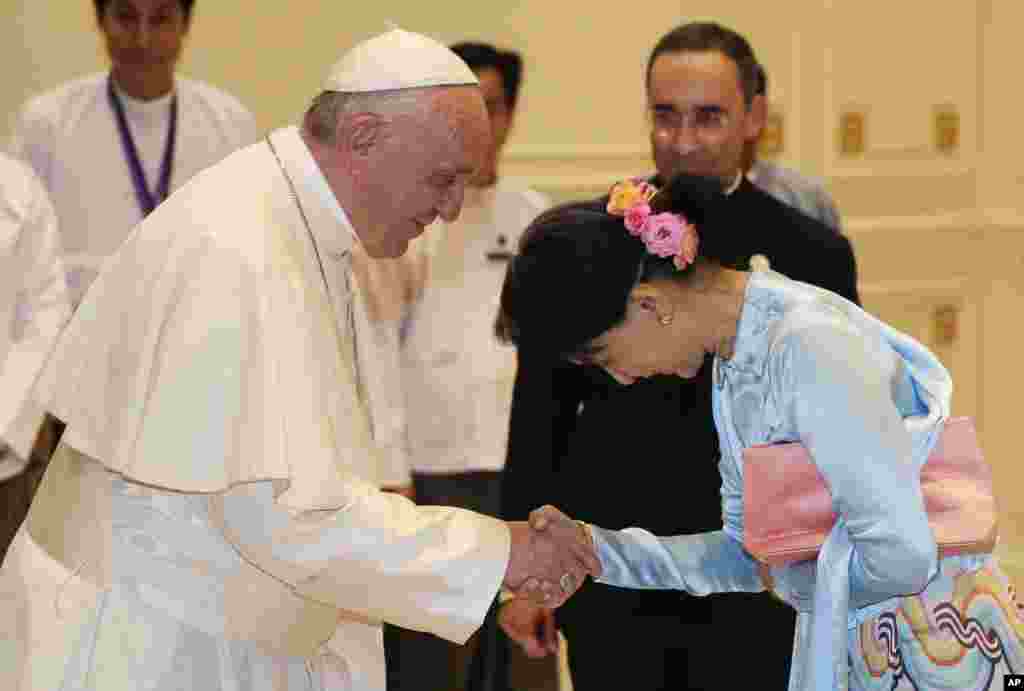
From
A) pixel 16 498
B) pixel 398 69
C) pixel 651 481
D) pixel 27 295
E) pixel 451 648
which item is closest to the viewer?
pixel 398 69

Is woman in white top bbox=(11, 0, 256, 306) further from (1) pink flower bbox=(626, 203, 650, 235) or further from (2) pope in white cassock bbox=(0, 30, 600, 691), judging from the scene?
(1) pink flower bbox=(626, 203, 650, 235)

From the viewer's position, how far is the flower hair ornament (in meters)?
2.77

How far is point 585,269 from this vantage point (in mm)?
2818

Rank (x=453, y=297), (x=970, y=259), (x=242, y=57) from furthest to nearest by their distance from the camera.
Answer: (x=970, y=259), (x=242, y=57), (x=453, y=297)

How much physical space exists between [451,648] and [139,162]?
1.77 metres

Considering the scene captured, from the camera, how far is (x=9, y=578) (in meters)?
3.01

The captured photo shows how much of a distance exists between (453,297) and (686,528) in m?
1.87

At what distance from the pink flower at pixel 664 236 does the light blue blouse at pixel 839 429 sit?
146 millimetres

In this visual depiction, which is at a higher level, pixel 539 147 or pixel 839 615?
pixel 539 147

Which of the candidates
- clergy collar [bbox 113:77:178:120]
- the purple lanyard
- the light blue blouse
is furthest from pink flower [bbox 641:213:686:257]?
clergy collar [bbox 113:77:178:120]

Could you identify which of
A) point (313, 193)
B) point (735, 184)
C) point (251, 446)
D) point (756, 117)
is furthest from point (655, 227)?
point (756, 117)

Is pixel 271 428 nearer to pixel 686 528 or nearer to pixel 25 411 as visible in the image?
pixel 686 528

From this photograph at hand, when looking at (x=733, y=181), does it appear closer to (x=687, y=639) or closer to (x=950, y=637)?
(x=687, y=639)

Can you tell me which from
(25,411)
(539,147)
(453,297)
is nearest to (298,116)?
(539,147)
